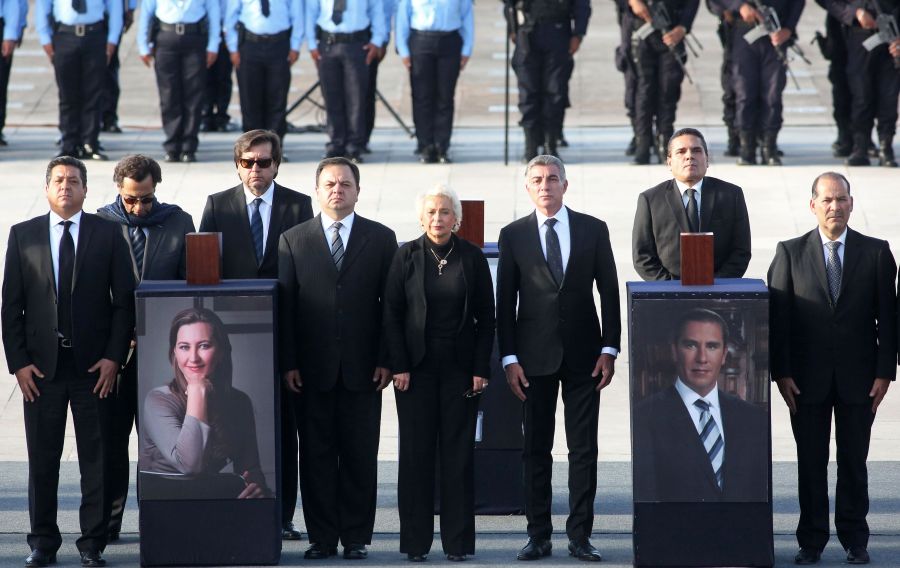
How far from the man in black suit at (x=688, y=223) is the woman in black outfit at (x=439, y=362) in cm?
112

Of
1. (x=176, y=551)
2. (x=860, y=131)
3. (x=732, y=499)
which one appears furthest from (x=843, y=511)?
(x=860, y=131)

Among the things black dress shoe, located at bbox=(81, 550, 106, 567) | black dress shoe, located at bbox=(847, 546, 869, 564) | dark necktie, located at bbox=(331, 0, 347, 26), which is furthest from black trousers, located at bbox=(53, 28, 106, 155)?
black dress shoe, located at bbox=(847, 546, 869, 564)

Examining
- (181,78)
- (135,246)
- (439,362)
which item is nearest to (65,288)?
(135,246)

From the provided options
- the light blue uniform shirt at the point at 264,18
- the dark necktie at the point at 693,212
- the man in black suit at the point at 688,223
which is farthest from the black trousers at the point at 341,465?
the light blue uniform shirt at the point at 264,18

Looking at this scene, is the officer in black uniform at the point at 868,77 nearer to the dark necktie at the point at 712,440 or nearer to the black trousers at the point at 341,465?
the dark necktie at the point at 712,440

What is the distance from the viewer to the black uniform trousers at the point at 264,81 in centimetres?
1564

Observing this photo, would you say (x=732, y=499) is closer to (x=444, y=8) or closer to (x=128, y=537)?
(x=128, y=537)

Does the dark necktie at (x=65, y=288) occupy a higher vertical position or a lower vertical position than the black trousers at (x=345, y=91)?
lower

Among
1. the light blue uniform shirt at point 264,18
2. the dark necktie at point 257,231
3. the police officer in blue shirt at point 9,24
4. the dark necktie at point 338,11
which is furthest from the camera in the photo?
the police officer in blue shirt at point 9,24

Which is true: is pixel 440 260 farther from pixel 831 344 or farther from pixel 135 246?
pixel 831 344

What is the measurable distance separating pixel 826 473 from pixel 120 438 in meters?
3.26

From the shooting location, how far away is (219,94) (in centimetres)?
1798

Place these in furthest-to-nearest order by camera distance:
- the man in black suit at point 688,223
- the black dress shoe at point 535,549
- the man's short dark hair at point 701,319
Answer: the man in black suit at point 688,223 → the black dress shoe at point 535,549 → the man's short dark hair at point 701,319

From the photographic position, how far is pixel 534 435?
7973 mm
